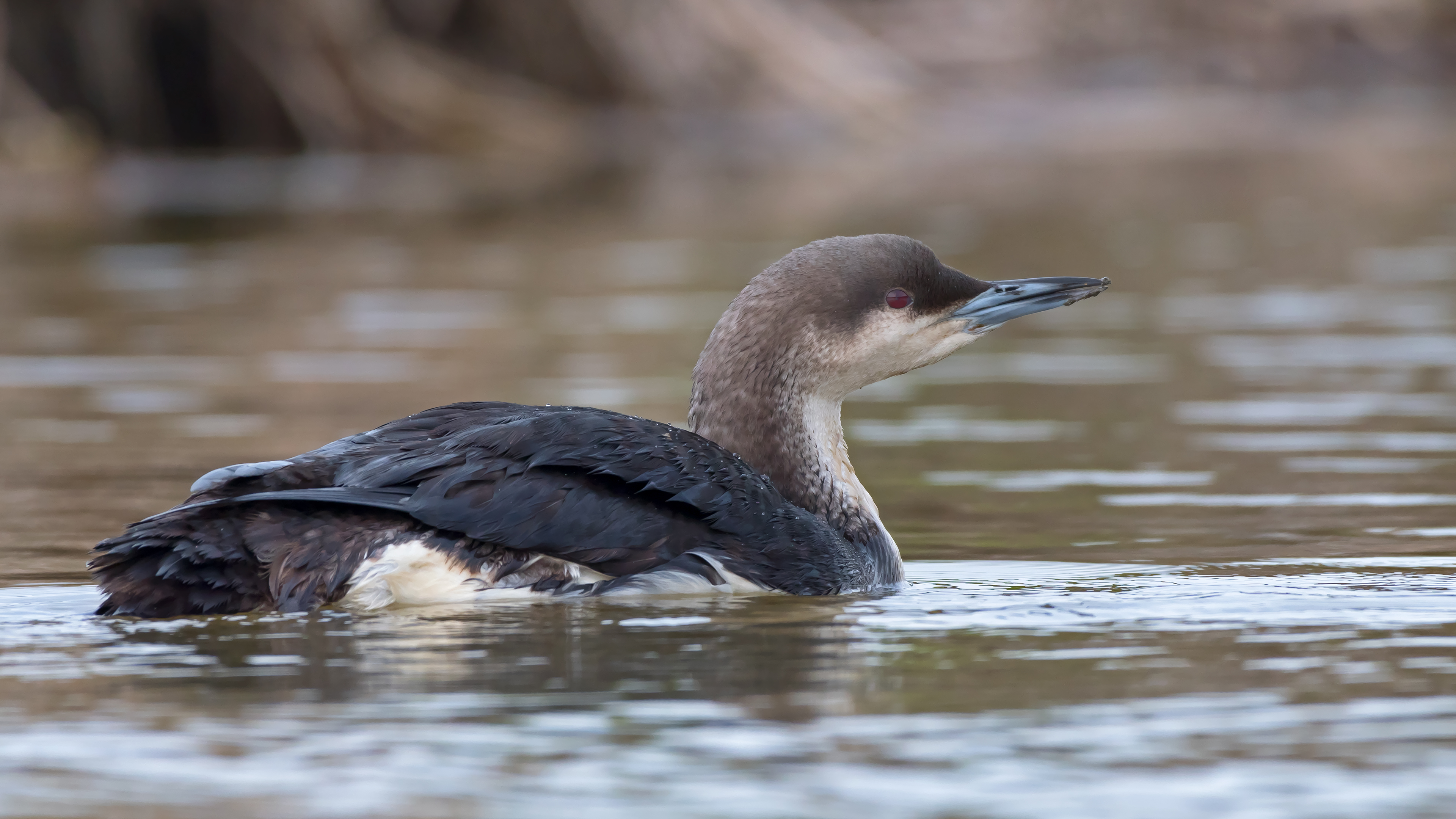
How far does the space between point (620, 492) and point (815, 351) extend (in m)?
0.88

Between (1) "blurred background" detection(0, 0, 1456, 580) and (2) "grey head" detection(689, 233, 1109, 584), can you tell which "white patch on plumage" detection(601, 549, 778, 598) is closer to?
(2) "grey head" detection(689, 233, 1109, 584)

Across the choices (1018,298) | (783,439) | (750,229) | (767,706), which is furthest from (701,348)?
(767,706)

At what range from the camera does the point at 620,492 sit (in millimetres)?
5109

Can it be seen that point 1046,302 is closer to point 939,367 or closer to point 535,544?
point 535,544

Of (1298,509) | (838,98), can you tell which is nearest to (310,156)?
(838,98)

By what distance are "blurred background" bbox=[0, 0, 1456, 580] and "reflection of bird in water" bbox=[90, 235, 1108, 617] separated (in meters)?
0.64

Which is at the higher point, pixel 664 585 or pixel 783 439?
pixel 783 439

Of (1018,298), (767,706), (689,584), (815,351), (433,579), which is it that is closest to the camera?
(767,706)

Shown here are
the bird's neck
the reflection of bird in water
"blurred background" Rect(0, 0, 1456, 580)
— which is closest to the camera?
the reflection of bird in water

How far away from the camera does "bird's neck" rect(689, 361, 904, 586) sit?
18.9 ft

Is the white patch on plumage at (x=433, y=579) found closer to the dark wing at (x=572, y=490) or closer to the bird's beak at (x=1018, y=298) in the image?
the dark wing at (x=572, y=490)

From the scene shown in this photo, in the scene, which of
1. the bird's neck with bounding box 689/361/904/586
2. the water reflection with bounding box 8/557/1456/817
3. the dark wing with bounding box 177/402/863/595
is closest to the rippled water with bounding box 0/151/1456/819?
the water reflection with bounding box 8/557/1456/817

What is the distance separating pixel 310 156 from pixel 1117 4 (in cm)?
1051

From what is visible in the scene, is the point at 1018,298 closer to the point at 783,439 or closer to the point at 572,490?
the point at 783,439
